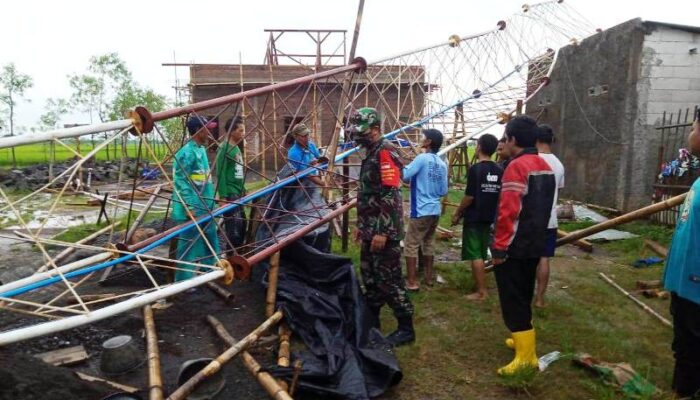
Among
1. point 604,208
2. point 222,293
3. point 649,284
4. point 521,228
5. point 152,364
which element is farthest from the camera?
point 604,208

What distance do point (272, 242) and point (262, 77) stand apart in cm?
1441

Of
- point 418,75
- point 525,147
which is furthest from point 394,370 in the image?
point 418,75

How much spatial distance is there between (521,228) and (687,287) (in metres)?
0.90

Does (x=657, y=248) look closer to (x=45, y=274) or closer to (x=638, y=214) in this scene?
(x=638, y=214)

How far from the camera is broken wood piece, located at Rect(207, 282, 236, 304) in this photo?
4.09 m

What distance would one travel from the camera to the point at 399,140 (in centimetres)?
607

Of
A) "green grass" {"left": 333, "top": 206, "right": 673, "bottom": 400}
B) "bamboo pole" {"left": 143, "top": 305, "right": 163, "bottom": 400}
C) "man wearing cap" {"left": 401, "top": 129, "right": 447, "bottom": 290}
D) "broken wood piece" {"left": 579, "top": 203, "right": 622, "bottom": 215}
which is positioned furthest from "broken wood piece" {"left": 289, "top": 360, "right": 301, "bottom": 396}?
"broken wood piece" {"left": 579, "top": 203, "right": 622, "bottom": 215}

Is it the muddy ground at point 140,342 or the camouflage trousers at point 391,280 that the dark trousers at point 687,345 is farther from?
the muddy ground at point 140,342

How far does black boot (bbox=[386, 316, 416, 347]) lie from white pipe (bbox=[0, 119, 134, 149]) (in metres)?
2.30

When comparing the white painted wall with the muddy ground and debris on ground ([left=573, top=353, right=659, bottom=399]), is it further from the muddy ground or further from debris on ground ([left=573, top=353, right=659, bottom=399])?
the muddy ground

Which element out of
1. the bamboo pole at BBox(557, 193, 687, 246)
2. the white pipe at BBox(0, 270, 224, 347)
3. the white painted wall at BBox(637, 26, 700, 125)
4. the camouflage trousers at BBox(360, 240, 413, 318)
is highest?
the white painted wall at BBox(637, 26, 700, 125)

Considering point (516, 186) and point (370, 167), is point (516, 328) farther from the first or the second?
point (370, 167)

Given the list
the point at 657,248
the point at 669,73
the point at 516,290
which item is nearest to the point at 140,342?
the point at 516,290

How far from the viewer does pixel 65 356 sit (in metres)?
2.99
